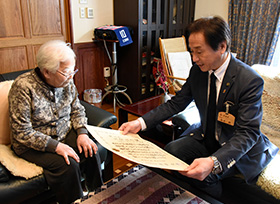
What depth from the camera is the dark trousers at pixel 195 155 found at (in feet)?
4.36

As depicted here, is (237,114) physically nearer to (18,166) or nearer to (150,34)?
(18,166)

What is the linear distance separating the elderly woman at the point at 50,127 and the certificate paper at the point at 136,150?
0.33m

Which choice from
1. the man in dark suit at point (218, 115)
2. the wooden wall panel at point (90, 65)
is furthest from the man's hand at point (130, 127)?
the wooden wall panel at point (90, 65)

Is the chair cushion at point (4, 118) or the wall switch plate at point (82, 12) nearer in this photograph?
the chair cushion at point (4, 118)

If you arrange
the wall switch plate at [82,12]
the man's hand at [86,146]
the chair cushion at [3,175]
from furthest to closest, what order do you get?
the wall switch plate at [82,12], the man's hand at [86,146], the chair cushion at [3,175]

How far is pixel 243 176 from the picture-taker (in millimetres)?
1330

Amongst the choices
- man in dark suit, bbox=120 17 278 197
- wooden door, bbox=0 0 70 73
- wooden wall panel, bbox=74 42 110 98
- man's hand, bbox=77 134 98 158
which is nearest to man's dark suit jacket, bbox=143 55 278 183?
man in dark suit, bbox=120 17 278 197

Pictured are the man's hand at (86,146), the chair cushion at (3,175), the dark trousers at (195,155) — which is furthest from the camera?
the man's hand at (86,146)

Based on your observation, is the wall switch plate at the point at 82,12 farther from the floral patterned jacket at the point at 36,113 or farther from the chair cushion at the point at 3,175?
the chair cushion at the point at 3,175

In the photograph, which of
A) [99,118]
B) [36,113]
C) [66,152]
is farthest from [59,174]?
[99,118]

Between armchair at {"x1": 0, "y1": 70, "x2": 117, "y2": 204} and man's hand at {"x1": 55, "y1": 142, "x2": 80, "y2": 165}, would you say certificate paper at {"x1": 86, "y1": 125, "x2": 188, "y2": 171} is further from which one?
armchair at {"x1": 0, "y1": 70, "x2": 117, "y2": 204}

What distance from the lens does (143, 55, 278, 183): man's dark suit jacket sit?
3.73 ft

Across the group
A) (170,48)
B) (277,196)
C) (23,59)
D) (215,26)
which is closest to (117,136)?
(215,26)

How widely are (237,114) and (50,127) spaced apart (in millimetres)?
1086
